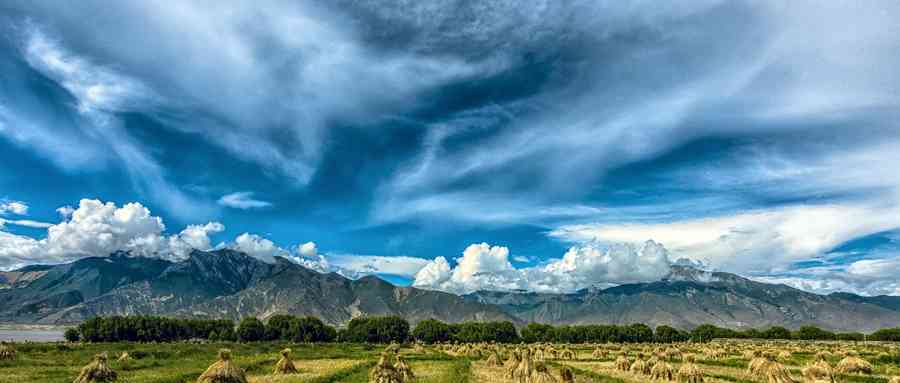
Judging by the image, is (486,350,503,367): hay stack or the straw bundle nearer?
the straw bundle

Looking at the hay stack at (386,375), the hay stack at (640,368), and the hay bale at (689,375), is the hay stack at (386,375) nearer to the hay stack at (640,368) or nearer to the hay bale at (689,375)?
the hay bale at (689,375)

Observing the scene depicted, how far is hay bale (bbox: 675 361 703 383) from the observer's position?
57000 millimetres

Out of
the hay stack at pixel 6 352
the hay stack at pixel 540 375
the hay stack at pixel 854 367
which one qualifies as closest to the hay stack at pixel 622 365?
the hay stack at pixel 854 367

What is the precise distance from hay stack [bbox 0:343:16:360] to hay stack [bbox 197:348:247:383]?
185ft

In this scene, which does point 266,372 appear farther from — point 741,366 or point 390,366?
point 741,366

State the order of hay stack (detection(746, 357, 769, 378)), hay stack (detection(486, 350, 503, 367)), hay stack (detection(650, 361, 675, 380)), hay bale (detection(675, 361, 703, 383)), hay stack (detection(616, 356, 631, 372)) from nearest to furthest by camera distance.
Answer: hay bale (detection(675, 361, 703, 383))
hay stack (detection(746, 357, 769, 378))
hay stack (detection(650, 361, 675, 380))
hay stack (detection(616, 356, 631, 372))
hay stack (detection(486, 350, 503, 367))

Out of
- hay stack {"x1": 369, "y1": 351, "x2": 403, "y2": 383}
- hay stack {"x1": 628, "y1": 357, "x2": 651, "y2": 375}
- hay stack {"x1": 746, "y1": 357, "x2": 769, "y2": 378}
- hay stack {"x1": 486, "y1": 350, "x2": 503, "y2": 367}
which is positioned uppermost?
hay stack {"x1": 369, "y1": 351, "x2": 403, "y2": 383}

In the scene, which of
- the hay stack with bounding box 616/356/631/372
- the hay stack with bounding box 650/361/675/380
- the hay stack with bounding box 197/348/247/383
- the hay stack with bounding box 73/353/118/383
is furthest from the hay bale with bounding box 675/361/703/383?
the hay stack with bounding box 73/353/118/383

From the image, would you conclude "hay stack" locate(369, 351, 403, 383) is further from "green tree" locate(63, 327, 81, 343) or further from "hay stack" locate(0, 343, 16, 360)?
"green tree" locate(63, 327, 81, 343)

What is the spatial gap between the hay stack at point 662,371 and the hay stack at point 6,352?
94.4 meters

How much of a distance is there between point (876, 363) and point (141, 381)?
10526cm

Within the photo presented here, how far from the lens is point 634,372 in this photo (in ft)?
229

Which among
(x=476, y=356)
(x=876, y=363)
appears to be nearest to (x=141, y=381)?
(x=476, y=356)

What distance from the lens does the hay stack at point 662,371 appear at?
6188 centimetres
